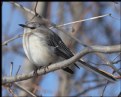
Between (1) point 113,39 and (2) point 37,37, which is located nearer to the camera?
(2) point 37,37

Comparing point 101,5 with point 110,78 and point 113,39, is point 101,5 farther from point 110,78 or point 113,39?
point 110,78

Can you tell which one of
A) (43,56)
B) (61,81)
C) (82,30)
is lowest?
(61,81)

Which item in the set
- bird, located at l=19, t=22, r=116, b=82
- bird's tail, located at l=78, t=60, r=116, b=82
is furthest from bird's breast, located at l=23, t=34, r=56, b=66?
bird's tail, located at l=78, t=60, r=116, b=82

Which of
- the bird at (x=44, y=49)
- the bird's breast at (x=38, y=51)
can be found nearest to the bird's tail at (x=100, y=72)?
the bird at (x=44, y=49)

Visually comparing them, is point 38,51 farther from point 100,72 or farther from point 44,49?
point 100,72

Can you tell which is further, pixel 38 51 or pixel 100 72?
pixel 38 51

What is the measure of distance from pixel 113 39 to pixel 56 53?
15.1 ft

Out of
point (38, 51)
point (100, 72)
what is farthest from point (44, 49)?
point (100, 72)

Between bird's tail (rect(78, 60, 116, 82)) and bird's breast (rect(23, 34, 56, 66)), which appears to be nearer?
bird's tail (rect(78, 60, 116, 82))

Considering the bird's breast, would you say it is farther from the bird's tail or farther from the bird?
the bird's tail

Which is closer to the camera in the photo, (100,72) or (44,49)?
(100,72)

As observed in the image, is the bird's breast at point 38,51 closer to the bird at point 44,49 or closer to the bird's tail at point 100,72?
the bird at point 44,49

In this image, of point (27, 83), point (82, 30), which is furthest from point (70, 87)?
point (82, 30)

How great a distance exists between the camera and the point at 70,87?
24.0 ft
